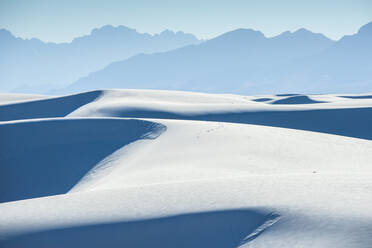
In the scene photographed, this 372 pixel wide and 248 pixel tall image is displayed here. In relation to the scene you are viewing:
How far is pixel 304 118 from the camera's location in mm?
33844

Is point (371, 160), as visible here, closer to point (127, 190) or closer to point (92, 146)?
point (127, 190)

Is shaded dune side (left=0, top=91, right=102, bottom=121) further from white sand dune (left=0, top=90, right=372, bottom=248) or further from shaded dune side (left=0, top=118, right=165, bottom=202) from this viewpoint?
shaded dune side (left=0, top=118, right=165, bottom=202)

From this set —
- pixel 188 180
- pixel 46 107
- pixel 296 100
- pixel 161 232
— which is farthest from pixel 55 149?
pixel 296 100

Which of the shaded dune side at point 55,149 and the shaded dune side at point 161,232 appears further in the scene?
the shaded dune side at point 55,149

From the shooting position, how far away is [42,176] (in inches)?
828

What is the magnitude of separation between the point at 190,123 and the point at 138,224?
16894 millimetres

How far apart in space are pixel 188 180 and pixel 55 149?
1354 centimetres

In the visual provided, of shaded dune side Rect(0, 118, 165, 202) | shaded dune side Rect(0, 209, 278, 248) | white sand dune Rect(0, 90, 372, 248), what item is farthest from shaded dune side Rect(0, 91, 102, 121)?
shaded dune side Rect(0, 209, 278, 248)

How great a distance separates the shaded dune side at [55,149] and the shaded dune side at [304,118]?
8905 millimetres

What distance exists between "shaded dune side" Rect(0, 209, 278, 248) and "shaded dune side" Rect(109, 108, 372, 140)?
25.1 m

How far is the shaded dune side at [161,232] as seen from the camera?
7891 mm

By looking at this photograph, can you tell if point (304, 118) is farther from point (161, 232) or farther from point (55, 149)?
point (161, 232)

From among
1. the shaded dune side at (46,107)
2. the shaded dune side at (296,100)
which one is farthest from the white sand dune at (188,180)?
the shaded dune side at (296,100)

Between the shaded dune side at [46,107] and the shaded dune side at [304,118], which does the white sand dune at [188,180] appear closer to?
the shaded dune side at [304,118]
